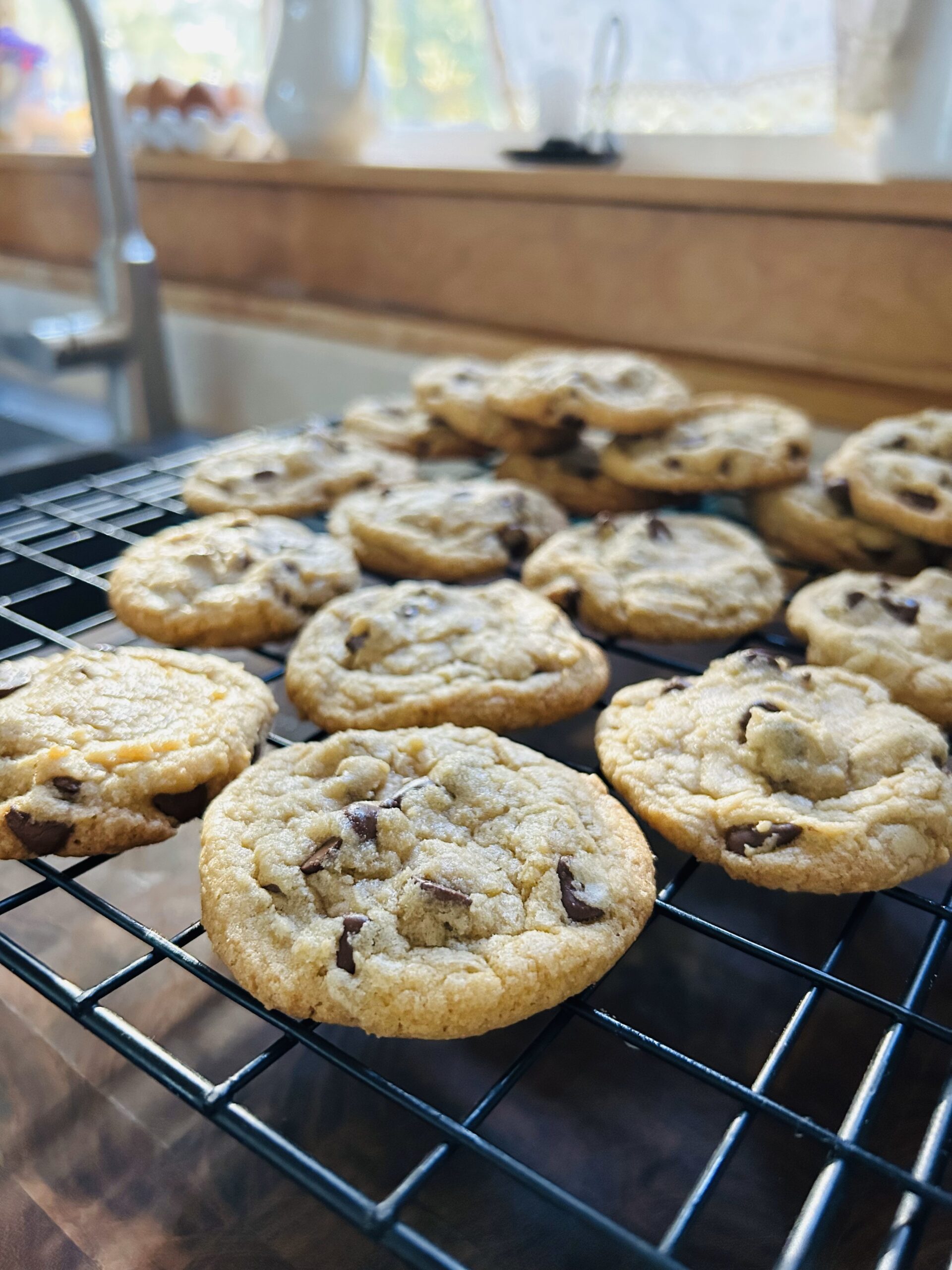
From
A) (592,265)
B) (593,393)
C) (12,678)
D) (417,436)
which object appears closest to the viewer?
(12,678)

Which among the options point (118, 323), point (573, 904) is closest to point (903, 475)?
point (573, 904)

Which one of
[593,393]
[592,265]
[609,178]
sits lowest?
[593,393]

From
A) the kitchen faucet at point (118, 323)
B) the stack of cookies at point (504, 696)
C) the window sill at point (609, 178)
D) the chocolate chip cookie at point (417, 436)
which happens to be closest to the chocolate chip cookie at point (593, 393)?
the stack of cookies at point (504, 696)

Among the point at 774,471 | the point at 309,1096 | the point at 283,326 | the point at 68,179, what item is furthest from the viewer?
the point at 68,179

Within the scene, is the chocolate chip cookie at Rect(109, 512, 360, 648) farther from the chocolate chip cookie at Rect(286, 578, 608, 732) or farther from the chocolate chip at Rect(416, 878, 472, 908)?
the chocolate chip at Rect(416, 878, 472, 908)

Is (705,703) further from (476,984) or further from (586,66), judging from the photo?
(586,66)

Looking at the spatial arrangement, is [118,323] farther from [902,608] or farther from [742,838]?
[742,838]

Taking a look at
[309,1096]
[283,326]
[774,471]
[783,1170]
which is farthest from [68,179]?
[783,1170]
